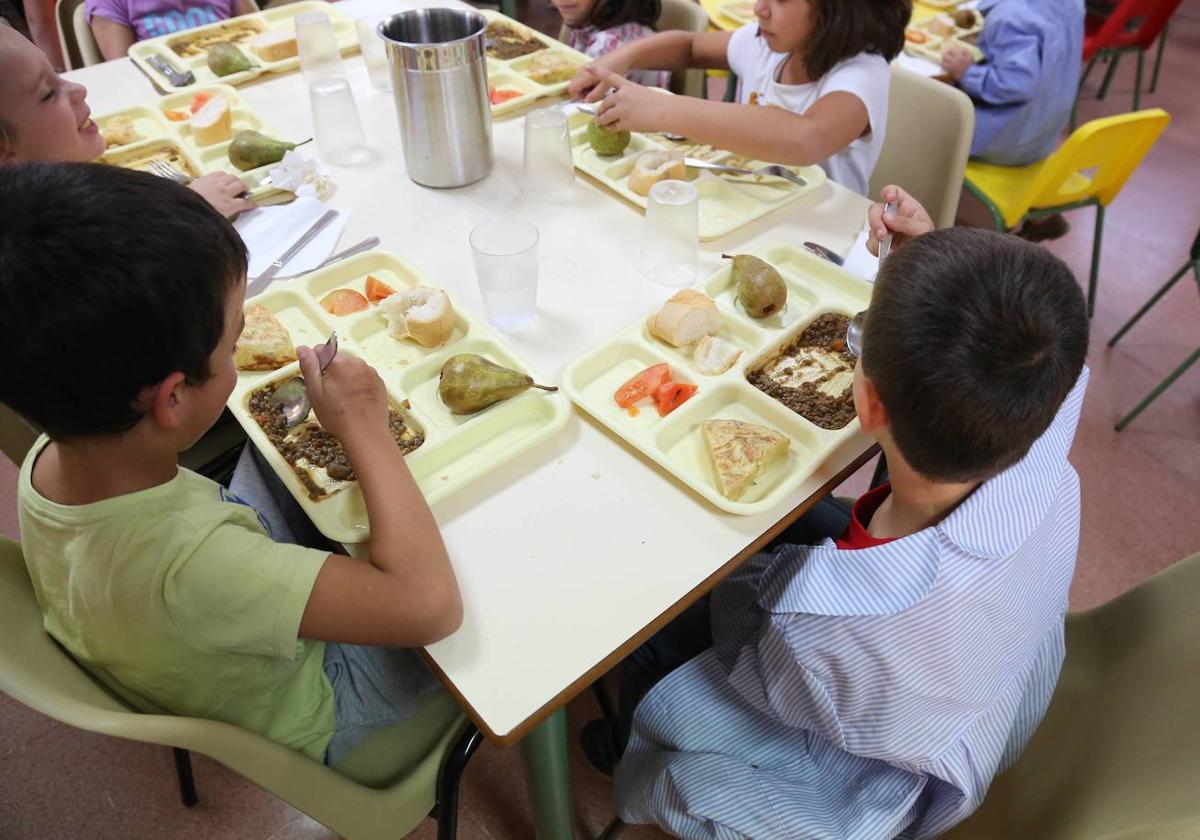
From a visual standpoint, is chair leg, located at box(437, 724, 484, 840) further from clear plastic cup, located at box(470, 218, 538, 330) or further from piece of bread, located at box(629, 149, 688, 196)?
piece of bread, located at box(629, 149, 688, 196)

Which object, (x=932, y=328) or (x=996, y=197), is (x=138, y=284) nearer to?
(x=932, y=328)

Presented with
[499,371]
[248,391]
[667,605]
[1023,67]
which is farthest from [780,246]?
[1023,67]

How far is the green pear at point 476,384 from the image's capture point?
38.0 inches

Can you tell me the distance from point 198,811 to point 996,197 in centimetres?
228

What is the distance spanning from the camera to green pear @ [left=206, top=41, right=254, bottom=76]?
171cm

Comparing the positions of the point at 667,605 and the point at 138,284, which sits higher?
the point at 138,284

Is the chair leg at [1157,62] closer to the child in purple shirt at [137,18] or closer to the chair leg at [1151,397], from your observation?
the chair leg at [1151,397]

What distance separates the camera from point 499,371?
38.5 inches

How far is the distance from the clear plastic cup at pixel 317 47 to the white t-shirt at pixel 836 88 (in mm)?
941

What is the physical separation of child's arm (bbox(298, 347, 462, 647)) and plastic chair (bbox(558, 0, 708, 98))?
1.52m

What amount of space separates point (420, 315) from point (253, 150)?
646 mm

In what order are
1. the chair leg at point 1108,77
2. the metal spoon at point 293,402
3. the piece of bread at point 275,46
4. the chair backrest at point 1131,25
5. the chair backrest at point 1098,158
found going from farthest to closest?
1. the chair leg at point 1108,77
2. the chair backrest at point 1131,25
3. the piece of bread at point 275,46
4. the chair backrest at point 1098,158
5. the metal spoon at point 293,402

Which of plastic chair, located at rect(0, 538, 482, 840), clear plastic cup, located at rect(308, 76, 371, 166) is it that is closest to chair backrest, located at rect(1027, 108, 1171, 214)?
clear plastic cup, located at rect(308, 76, 371, 166)

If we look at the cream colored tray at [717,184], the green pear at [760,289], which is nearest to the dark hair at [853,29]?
the cream colored tray at [717,184]
